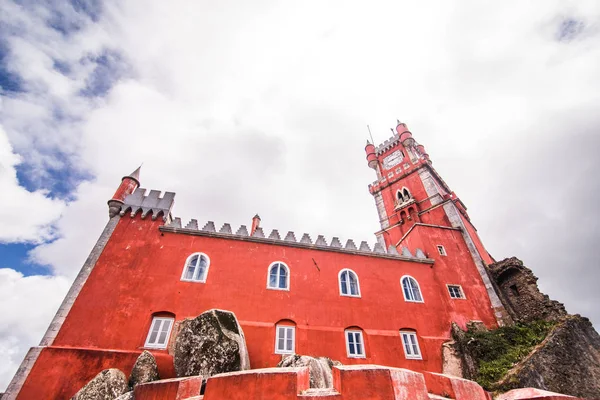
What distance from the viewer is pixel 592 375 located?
14008mm

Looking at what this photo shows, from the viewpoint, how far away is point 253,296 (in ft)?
49.1

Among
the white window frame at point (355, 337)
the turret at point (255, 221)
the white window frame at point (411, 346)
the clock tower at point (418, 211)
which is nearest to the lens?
the white window frame at point (355, 337)

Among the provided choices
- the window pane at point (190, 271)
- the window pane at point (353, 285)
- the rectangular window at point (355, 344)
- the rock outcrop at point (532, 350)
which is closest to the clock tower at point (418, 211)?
the rock outcrop at point (532, 350)

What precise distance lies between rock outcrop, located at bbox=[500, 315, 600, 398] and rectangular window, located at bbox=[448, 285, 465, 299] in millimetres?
4478

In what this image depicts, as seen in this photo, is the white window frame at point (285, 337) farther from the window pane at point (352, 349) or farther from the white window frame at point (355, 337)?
the window pane at point (352, 349)

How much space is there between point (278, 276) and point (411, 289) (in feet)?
27.7

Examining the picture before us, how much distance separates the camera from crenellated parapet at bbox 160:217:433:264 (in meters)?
16.5

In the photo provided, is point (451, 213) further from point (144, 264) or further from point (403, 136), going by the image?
point (144, 264)

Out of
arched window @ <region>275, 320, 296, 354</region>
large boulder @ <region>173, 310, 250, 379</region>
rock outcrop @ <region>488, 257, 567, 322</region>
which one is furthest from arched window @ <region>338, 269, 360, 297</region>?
rock outcrop @ <region>488, 257, 567, 322</region>

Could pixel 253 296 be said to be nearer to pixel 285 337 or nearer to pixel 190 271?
pixel 285 337

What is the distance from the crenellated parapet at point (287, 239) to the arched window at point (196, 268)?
55.5 inches

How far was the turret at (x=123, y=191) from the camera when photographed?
53.6 ft

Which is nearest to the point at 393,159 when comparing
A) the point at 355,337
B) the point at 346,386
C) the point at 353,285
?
the point at 353,285

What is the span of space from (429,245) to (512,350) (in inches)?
294
